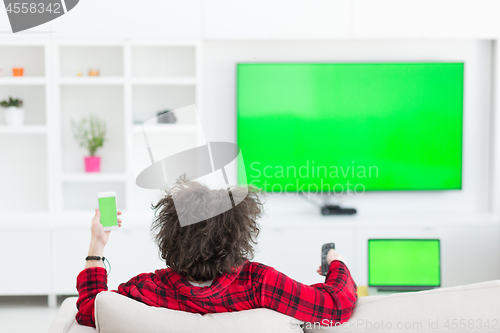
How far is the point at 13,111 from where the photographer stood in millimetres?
3273

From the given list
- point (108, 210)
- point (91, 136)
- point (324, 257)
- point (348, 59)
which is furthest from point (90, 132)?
point (324, 257)

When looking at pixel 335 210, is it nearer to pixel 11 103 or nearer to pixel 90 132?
pixel 90 132

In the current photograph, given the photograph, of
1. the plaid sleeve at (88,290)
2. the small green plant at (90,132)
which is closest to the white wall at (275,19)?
the small green plant at (90,132)

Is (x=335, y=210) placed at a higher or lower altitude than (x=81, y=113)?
lower

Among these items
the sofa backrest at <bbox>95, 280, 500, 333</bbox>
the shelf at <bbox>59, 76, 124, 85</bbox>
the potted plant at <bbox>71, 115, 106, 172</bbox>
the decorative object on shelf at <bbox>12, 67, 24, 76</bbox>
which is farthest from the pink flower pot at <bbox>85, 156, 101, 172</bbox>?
the sofa backrest at <bbox>95, 280, 500, 333</bbox>

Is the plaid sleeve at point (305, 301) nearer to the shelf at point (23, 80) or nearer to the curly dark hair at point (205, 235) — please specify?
the curly dark hair at point (205, 235)

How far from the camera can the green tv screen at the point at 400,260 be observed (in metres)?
1.95

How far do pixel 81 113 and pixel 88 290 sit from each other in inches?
103

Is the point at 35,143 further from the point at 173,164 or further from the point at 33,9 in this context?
the point at 173,164

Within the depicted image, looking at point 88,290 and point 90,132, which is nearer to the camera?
point 88,290

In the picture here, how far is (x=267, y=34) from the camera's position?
3.24 meters

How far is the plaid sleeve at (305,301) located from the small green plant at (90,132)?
2.59 m

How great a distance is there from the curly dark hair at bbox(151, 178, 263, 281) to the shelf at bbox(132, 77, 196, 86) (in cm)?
222

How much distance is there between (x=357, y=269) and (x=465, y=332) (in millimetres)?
2340
